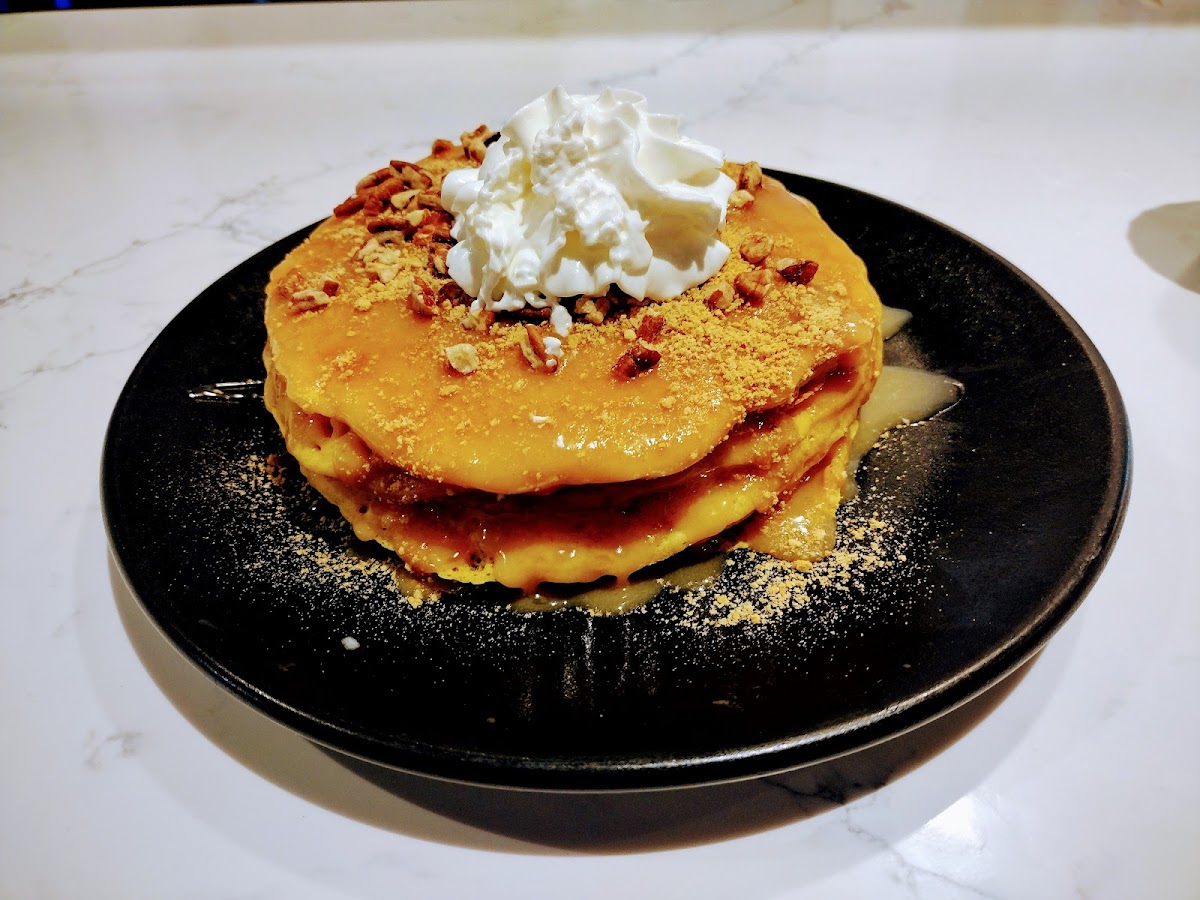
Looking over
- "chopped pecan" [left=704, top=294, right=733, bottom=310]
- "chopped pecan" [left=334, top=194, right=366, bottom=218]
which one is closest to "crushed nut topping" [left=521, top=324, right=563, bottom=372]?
"chopped pecan" [left=704, top=294, right=733, bottom=310]

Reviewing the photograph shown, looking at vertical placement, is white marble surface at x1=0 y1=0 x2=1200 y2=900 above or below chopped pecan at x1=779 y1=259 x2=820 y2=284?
below

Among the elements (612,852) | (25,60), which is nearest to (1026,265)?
(612,852)

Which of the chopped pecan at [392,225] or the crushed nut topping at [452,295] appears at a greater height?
the chopped pecan at [392,225]

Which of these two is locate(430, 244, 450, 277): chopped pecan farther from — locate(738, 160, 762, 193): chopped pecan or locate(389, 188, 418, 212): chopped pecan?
locate(738, 160, 762, 193): chopped pecan

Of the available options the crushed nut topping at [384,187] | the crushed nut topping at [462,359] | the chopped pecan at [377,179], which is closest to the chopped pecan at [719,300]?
the crushed nut topping at [462,359]

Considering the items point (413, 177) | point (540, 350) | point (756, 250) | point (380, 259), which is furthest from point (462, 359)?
point (413, 177)

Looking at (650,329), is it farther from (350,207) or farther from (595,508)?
(350,207)

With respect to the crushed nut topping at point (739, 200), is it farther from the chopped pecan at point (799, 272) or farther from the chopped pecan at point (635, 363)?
the chopped pecan at point (635, 363)
